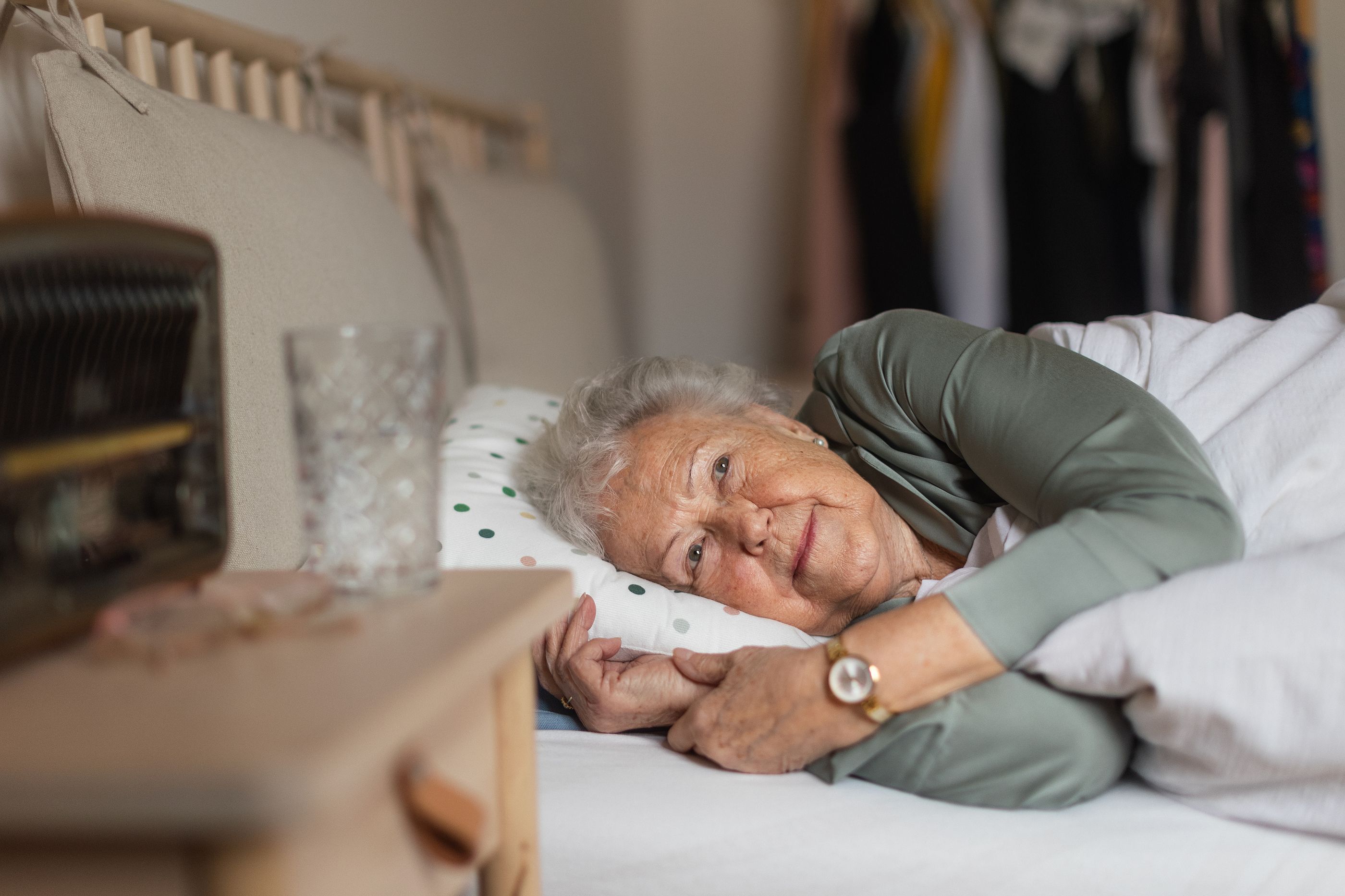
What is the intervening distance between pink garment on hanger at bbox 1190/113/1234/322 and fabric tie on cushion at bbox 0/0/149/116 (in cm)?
247

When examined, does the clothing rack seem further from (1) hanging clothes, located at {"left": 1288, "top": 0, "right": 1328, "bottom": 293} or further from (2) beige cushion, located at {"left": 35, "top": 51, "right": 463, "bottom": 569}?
(1) hanging clothes, located at {"left": 1288, "top": 0, "right": 1328, "bottom": 293}

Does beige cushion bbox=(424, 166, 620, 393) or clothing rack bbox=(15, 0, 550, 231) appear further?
beige cushion bbox=(424, 166, 620, 393)

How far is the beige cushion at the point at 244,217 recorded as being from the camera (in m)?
0.99

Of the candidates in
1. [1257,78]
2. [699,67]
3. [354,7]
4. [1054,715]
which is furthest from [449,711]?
[699,67]

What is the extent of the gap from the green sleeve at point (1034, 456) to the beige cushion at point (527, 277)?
812 mm

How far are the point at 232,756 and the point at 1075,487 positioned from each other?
737 mm

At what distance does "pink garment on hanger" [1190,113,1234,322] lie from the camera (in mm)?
2625

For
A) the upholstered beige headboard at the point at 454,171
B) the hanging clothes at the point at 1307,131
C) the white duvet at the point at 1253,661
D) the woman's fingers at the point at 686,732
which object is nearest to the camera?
the white duvet at the point at 1253,661

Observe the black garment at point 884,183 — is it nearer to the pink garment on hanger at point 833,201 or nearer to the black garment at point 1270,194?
the pink garment on hanger at point 833,201

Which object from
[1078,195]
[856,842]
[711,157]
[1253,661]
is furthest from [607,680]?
[711,157]

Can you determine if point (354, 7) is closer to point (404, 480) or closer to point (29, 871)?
point (404, 480)

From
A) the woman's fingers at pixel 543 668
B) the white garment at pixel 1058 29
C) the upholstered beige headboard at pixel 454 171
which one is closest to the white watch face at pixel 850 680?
the woman's fingers at pixel 543 668


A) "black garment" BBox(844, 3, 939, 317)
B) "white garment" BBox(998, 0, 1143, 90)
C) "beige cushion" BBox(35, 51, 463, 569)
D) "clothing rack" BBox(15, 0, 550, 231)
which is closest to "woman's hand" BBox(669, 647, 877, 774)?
"beige cushion" BBox(35, 51, 463, 569)

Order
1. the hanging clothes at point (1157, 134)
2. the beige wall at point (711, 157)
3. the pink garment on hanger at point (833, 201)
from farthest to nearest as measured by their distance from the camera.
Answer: the beige wall at point (711, 157)
the pink garment on hanger at point (833, 201)
the hanging clothes at point (1157, 134)
